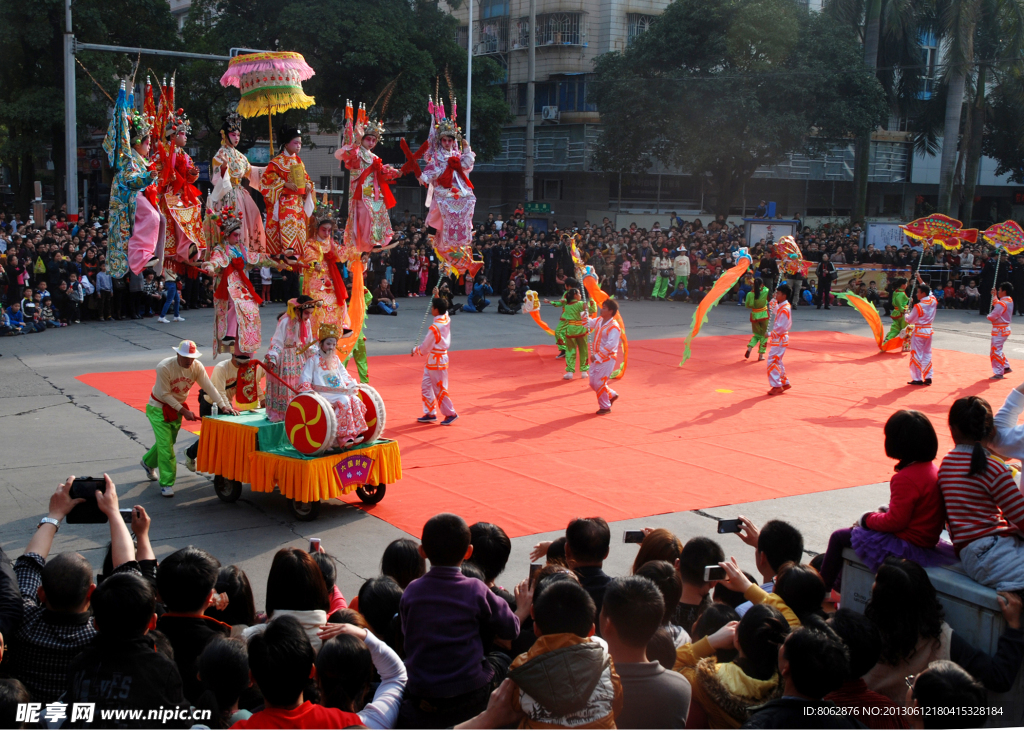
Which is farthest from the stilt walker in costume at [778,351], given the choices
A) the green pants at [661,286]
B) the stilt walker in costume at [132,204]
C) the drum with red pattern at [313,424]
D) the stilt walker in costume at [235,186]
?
the green pants at [661,286]

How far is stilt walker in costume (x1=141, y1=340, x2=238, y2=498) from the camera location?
798cm

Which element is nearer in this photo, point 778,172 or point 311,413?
point 311,413

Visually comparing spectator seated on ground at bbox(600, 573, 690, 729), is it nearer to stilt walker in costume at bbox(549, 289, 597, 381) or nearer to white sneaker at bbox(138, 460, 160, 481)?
white sneaker at bbox(138, 460, 160, 481)

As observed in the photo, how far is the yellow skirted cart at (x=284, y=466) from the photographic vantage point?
732 centimetres

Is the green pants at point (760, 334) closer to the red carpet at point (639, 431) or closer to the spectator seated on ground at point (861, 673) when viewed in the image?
the red carpet at point (639, 431)

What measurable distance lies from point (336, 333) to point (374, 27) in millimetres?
18875

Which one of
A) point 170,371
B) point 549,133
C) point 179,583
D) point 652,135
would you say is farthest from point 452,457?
point 549,133

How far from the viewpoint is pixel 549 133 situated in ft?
110

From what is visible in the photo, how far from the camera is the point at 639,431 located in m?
10.6

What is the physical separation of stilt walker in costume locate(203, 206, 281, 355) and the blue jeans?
31.3ft

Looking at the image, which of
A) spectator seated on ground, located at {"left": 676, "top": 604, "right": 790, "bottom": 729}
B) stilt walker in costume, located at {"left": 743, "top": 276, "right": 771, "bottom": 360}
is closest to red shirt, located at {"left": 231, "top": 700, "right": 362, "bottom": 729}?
spectator seated on ground, located at {"left": 676, "top": 604, "right": 790, "bottom": 729}

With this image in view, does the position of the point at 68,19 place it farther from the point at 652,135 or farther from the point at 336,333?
the point at 652,135

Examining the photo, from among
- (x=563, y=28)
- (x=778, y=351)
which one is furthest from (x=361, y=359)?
(x=563, y=28)

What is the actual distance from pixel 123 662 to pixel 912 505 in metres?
3.40
